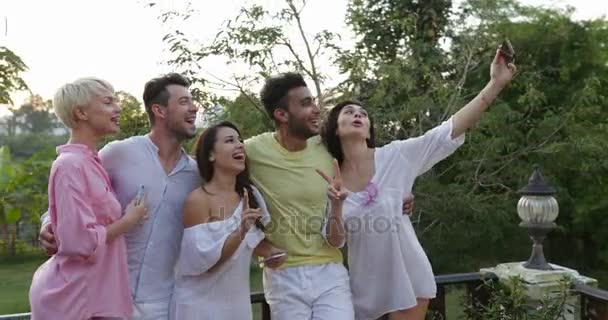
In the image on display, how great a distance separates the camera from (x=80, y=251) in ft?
5.86

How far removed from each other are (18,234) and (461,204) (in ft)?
28.1

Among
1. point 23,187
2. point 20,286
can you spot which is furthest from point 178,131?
point 23,187

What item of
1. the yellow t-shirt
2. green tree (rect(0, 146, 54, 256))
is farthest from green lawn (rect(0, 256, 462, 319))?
the yellow t-shirt

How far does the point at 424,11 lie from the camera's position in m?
7.24

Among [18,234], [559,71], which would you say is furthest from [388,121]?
[18,234]

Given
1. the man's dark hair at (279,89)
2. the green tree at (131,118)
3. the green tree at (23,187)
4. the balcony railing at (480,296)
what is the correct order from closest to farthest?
the man's dark hair at (279,89) < the balcony railing at (480,296) < the green tree at (131,118) < the green tree at (23,187)

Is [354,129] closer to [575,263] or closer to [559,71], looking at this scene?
[559,71]

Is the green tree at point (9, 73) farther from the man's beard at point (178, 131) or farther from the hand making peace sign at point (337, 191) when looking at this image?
the hand making peace sign at point (337, 191)

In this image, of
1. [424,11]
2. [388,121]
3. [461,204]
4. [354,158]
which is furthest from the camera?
[424,11]

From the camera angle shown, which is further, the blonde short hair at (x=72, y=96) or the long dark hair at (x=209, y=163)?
the long dark hair at (x=209, y=163)

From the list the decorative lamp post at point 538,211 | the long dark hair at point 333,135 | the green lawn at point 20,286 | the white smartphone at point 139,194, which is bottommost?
the green lawn at point 20,286

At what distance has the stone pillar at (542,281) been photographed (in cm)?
304

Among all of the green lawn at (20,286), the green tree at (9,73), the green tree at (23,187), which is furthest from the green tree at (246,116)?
the green tree at (23,187)

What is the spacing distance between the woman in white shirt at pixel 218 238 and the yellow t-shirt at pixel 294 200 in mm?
99
